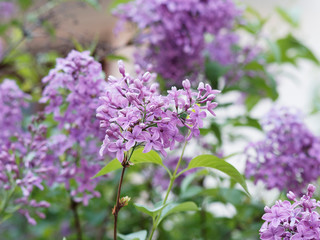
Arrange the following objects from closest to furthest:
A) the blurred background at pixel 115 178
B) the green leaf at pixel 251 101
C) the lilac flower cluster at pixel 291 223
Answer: the lilac flower cluster at pixel 291 223
the blurred background at pixel 115 178
the green leaf at pixel 251 101

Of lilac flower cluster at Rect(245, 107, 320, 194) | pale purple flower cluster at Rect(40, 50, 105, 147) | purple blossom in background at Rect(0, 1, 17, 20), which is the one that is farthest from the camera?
purple blossom in background at Rect(0, 1, 17, 20)

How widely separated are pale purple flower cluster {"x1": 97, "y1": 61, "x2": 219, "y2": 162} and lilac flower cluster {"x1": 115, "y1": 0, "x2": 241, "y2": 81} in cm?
41

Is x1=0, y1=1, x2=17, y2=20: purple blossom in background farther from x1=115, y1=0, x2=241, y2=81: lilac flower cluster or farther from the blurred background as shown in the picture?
x1=115, y1=0, x2=241, y2=81: lilac flower cluster

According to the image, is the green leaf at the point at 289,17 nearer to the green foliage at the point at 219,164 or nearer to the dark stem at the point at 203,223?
the dark stem at the point at 203,223

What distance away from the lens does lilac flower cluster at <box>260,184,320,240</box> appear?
416 millimetres

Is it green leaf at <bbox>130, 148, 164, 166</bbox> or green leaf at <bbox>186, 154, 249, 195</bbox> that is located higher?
green leaf at <bbox>130, 148, 164, 166</bbox>

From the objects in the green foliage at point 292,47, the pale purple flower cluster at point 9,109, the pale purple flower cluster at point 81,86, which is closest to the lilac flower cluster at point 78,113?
the pale purple flower cluster at point 81,86

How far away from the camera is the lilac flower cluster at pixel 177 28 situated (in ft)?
2.86

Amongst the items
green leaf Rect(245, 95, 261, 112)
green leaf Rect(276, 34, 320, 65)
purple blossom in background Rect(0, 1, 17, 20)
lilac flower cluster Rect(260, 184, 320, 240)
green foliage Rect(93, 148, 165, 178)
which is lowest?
lilac flower cluster Rect(260, 184, 320, 240)

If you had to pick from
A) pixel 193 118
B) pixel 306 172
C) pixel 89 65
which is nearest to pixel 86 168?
pixel 89 65

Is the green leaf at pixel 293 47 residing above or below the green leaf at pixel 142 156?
above

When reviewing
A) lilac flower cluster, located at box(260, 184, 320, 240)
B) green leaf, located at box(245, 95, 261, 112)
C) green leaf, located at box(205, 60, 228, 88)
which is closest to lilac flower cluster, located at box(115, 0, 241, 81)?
green leaf, located at box(205, 60, 228, 88)

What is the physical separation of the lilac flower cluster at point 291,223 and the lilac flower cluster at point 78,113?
1.11 feet

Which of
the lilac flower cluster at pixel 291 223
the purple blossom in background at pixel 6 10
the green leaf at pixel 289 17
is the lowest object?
the lilac flower cluster at pixel 291 223
